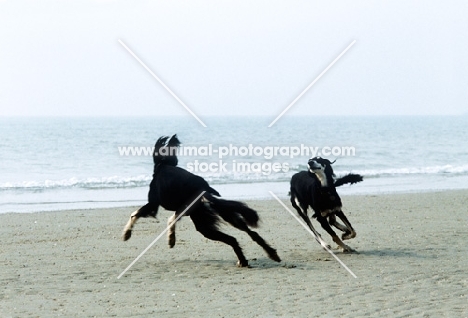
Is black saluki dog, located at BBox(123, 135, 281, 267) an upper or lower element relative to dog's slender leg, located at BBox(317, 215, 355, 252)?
upper

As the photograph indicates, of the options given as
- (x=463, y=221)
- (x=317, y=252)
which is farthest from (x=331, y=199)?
(x=463, y=221)

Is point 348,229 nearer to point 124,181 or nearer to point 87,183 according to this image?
point 124,181

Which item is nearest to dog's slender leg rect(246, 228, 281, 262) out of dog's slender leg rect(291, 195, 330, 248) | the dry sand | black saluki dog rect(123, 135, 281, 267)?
black saluki dog rect(123, 135, 281, 267)

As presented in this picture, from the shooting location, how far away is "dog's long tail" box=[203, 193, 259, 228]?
27.7 feet

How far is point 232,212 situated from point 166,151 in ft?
3.93

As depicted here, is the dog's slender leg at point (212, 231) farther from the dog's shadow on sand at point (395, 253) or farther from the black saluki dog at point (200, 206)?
the dog's shadow on sand at point (395, 253)

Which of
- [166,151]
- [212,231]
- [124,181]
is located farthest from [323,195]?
[124,181]

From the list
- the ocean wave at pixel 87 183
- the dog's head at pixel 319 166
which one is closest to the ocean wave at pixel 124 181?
the ocean wave at pixel 87 183

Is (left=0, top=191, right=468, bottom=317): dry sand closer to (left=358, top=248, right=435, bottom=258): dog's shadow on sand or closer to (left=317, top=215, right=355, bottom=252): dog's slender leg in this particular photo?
(left=358, top=248, right=435, bottom=258): dog's shadow on sand

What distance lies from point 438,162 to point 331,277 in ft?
100

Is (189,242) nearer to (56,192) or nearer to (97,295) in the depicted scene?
(97,295)

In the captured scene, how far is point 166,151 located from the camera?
8.92 meters

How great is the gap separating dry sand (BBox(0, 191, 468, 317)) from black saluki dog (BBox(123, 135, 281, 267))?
1.21 ft

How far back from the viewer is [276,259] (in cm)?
851
